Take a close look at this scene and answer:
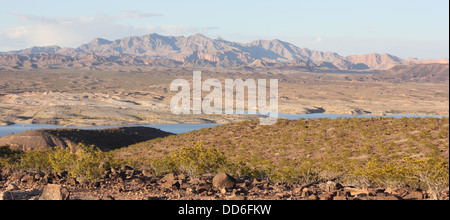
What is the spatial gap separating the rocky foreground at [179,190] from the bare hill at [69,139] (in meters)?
17.3

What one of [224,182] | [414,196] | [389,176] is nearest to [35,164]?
[224,182]

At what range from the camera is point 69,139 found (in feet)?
129

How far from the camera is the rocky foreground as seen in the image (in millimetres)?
13867

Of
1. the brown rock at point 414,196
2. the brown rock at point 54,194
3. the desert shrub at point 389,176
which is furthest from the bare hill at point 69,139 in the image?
the brown rock at point 414,196

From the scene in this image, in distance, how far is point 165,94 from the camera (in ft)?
535

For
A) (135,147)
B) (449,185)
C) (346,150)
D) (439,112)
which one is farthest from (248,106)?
(449,185)

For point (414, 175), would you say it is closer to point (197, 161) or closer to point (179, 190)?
point (179, 190)

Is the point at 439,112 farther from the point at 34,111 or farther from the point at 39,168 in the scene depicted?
the point at 39,168

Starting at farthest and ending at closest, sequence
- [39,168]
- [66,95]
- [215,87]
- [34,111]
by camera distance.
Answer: [215,87] < [66,95] < [34,111] < [39,168]

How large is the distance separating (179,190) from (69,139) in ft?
85.7

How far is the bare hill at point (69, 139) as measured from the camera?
37406mm

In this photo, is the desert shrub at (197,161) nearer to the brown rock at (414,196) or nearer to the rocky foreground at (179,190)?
the rocky foreground at (179,190)

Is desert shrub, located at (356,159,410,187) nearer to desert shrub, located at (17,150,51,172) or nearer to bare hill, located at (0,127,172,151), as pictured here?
desert shrub, located at (17,150,51,172)
